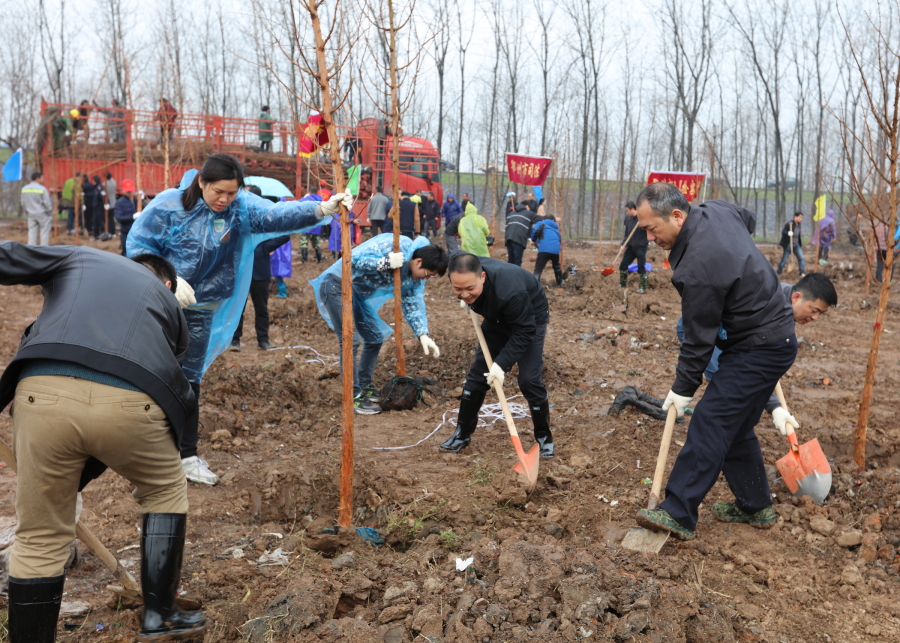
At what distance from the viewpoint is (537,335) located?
14.7 feet

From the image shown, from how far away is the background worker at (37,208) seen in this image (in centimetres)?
1310

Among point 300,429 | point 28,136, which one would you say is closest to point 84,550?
point 300,429

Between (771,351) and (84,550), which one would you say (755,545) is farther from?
(84,550)

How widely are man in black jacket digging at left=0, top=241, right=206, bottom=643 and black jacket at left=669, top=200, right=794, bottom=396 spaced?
2162 millimetres

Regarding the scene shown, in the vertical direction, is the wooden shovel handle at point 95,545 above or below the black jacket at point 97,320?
below

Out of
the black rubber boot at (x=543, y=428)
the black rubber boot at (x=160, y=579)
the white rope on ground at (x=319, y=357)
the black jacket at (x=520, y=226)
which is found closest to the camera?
the black rubber boot at (x=160, y=579)

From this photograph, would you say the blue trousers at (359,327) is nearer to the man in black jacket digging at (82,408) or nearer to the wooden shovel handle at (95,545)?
the wooden shovel handle at (95,545)

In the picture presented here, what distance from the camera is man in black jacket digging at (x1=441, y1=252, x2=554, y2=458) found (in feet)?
13.1

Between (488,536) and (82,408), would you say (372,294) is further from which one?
(82,408)

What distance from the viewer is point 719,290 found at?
2961mm

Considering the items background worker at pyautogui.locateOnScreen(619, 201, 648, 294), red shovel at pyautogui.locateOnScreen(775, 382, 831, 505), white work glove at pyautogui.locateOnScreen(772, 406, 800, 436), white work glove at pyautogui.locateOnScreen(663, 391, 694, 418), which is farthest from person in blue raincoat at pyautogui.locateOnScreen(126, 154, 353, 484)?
background worker at pyautogui.locateOnScreen(619, 201, 648, 294)

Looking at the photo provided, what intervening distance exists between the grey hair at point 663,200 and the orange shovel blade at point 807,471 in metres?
1.65

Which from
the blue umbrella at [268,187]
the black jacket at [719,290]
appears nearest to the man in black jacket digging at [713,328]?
the black jacket at [719,290]

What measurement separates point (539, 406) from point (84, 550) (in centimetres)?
278
